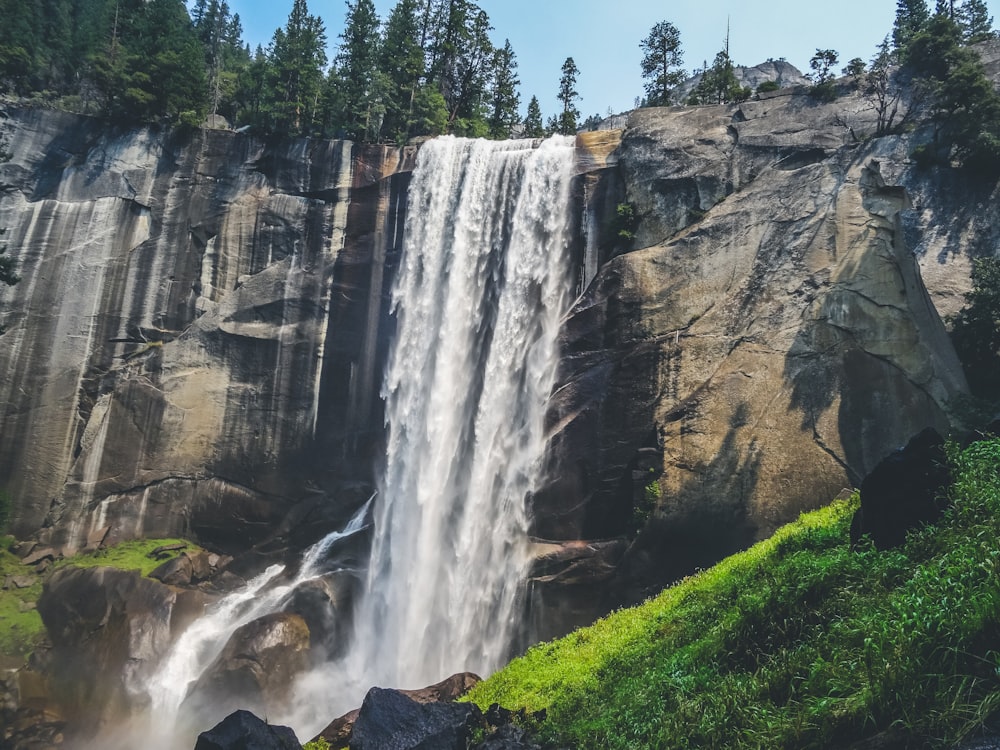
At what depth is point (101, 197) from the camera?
98.6ft

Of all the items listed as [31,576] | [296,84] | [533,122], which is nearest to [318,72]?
[296,84]

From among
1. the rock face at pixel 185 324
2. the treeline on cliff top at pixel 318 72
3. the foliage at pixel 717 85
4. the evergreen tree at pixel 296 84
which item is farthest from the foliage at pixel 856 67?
the evergreen tree at pixel 296 84

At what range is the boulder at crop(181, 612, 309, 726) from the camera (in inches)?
783

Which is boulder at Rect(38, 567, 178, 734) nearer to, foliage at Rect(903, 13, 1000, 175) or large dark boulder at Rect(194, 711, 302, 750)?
large dark boulder at Rect(194, 711, 302, 750)

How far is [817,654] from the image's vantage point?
773cm

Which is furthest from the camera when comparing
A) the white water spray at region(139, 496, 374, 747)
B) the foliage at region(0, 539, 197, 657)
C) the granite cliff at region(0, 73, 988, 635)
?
the foliage at region(0, 539, 197, 657)

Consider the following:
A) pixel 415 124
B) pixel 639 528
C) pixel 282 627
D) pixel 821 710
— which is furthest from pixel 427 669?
pixel 415 124

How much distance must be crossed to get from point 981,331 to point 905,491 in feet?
37.7

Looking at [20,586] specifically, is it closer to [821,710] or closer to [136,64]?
[136,64]

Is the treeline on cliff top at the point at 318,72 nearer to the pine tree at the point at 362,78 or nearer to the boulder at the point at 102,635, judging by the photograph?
the pine tree at the point at 362,78

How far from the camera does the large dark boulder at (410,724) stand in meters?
10.3

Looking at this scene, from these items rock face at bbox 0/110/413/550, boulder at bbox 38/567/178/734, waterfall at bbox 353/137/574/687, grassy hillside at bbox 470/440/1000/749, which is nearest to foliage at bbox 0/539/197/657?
→ boulder at bbox 38/567/178/734

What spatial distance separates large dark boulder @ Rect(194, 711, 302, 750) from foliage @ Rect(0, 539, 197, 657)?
1592cm

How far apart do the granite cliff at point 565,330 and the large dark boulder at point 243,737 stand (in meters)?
9.73
